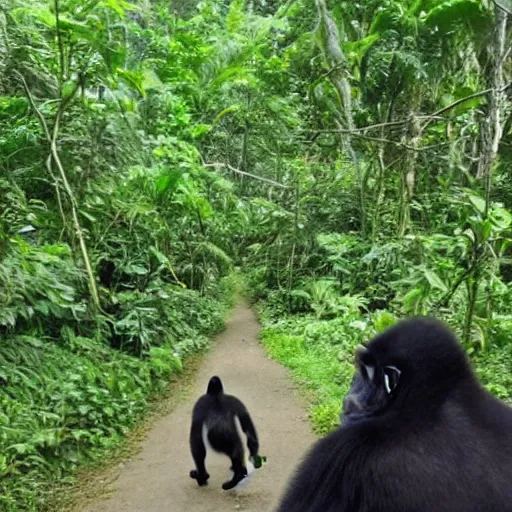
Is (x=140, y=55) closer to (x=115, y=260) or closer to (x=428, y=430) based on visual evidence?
(x=115, y=260)

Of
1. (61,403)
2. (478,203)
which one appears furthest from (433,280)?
(61,403)

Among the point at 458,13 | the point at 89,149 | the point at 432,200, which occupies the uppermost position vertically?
the point at 458,13

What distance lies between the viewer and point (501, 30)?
28.5 feet

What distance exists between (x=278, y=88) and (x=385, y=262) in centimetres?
558

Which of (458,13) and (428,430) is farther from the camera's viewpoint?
(458,13)

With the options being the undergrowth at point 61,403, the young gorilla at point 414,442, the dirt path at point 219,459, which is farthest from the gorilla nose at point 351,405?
the undergrowth at point 61,403

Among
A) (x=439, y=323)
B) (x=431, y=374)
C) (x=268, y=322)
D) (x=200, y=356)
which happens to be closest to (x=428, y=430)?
(x=431, y=374)

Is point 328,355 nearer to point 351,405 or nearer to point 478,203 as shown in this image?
point 478,203

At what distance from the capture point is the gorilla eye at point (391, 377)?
210 centimetres

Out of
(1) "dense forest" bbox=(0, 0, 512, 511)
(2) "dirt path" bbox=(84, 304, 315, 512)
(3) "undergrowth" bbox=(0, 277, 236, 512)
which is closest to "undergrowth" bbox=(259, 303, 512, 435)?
(1) "dense forest" bbox=(0, 0, 512, 511)

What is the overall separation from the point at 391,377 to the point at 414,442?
27 cm

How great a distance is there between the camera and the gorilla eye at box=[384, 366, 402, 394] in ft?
6.89

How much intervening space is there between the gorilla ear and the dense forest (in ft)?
6.76

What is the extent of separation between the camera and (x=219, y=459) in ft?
19.4
